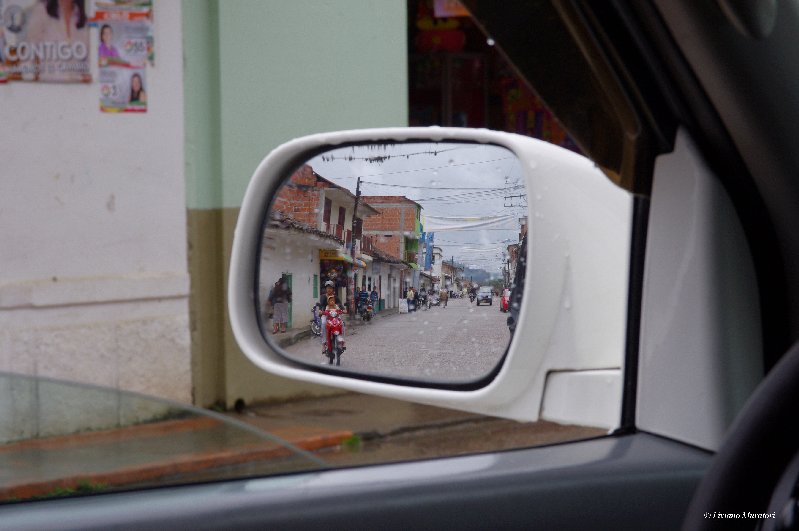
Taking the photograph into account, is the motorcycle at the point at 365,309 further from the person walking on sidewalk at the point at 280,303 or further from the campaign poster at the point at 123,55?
the campaign poster at the point at 123,55

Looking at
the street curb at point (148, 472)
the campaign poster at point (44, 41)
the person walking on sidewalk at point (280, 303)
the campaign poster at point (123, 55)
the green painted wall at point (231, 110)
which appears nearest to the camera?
the person walking on sidewalk at point (280, 303)

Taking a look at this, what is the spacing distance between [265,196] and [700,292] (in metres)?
0.73

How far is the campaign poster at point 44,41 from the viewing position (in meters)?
5.46

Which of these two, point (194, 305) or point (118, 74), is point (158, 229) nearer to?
point (194, 305)

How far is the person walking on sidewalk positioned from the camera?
1.47m

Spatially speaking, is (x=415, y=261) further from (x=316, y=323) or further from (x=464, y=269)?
(x=316, y=323)

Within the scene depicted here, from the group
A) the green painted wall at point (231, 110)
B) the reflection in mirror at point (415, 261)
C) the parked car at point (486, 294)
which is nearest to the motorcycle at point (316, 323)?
the reflection in mirror at point (415, 261)

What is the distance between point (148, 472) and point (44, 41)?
432cm

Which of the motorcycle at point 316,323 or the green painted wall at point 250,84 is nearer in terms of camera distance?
the motorcycle at point 316,323

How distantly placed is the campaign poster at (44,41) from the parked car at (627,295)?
467 centimetres

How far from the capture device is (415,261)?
1.26 metres

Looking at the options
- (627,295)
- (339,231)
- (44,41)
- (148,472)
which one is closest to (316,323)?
(339,231)

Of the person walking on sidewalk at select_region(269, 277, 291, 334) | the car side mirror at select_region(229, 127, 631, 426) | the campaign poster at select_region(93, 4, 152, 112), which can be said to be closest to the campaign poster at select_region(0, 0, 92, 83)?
the campaign poster at select_region(93, 4, 152, 112)

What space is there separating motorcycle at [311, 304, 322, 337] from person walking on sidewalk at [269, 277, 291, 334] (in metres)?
0.11
